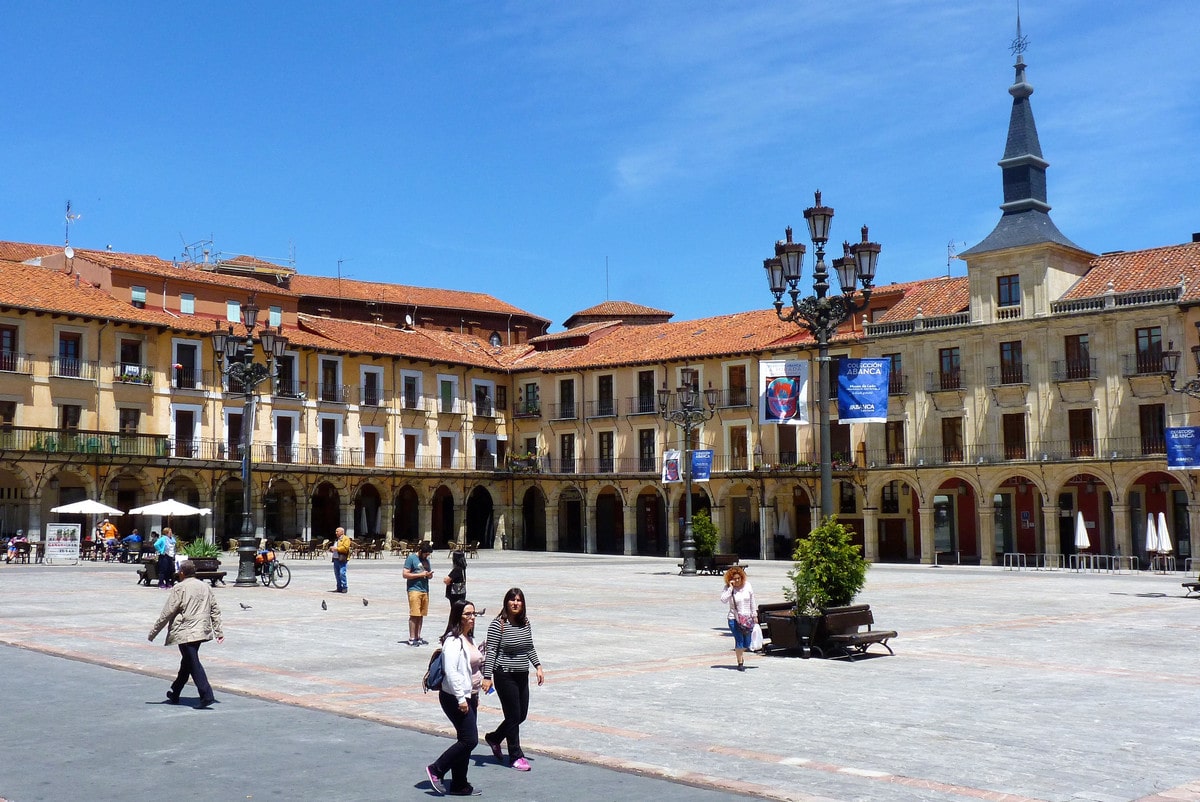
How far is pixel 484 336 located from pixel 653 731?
61.7m

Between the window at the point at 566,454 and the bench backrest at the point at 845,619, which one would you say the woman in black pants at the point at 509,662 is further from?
the window at the point at 566,454

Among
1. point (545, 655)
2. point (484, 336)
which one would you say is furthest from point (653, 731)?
point (484, 336)

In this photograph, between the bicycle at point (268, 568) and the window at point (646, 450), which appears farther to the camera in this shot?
the window at point (646, 450)

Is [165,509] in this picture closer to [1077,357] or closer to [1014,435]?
[1014,435]

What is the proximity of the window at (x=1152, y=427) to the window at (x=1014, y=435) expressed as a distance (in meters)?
4.44

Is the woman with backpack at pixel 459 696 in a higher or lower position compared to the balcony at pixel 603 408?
lower

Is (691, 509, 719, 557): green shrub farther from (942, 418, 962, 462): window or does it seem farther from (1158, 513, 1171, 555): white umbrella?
(942, 418, 962, 462): window

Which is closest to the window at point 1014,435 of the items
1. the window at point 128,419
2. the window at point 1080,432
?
the window at point 1080,432

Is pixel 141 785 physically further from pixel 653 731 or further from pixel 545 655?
pixel 545 655

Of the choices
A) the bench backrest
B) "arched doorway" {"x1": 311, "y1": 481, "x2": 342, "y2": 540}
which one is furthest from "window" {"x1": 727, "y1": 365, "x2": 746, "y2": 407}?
the bench backrest

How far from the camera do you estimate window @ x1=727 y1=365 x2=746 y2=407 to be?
5525 centimetres

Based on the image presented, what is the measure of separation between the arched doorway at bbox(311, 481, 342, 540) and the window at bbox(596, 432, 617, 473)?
1264 cm

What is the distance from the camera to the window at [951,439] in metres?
49.0

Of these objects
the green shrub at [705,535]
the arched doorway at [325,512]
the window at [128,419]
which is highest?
the window at [128,419]
